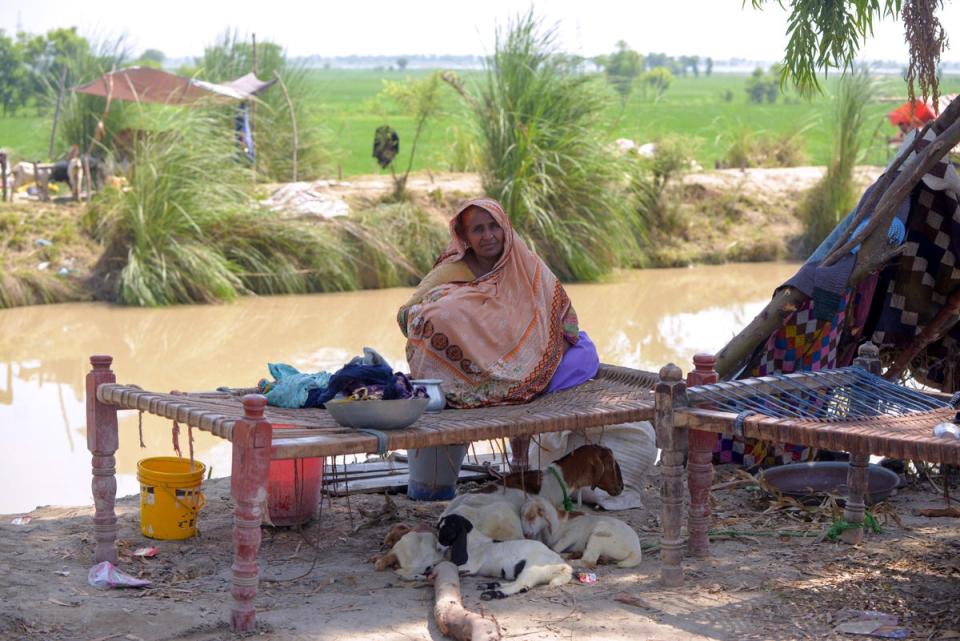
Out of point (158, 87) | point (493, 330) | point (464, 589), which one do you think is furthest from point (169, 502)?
point (158, 87)

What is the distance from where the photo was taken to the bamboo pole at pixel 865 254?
4.52 m

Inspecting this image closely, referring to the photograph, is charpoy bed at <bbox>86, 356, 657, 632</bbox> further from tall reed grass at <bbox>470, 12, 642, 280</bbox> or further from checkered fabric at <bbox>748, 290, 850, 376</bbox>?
tall reed grass at <bbox>470, 12, 642, 280</bbox>

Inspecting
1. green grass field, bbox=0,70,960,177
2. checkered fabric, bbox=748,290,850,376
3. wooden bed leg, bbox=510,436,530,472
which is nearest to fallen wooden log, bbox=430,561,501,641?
wooden bed leg, bbox=510,436,530,472

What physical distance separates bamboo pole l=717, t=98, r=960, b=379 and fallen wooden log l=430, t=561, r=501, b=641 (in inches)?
75.6

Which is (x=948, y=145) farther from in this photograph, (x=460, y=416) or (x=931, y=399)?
(x=460, y=416)

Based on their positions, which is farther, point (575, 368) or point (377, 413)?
point (575, 368)

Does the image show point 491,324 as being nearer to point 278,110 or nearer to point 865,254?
point 865,254

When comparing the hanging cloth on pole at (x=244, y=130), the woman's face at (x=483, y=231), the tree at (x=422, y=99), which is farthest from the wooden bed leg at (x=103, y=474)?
the tree at (x=422, y=99)

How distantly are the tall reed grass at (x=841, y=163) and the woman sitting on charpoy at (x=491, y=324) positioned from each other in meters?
9.52

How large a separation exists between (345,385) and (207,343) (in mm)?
5927

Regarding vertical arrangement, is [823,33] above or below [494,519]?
above

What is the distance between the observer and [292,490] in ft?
14.0

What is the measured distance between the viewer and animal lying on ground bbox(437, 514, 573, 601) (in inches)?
142

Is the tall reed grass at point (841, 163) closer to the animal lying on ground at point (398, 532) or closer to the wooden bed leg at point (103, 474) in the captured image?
the animal lying on ground at point (398, 532)
